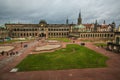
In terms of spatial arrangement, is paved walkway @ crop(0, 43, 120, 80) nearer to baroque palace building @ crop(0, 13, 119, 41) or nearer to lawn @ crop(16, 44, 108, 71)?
lawn @ crop(16, 44, 108, 71)

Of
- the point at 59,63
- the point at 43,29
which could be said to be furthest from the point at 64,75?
the point at 43,29

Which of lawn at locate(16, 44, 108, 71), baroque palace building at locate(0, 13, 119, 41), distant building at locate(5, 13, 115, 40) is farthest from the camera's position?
distant building at locate(5, 13, 115, 40)

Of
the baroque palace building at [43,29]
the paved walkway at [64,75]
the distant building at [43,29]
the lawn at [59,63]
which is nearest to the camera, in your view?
the paved walkway at [64,75]

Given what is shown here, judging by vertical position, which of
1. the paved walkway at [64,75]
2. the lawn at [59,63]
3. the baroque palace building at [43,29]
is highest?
the baroque palace building at [43,29]

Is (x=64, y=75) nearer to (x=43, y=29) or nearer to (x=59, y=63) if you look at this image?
(x=59, y=63)

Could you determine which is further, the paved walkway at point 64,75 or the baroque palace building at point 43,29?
the baroque palace building at point 43,29

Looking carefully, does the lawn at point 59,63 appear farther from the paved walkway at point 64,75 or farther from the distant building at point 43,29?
the distant building at point 43,29

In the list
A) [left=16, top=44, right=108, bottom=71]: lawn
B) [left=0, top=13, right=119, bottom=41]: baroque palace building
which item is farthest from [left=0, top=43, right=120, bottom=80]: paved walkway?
[left=0, top=13, right=119, bottom=41]: baroque palace building

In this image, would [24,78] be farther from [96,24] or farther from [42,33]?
[96,24]

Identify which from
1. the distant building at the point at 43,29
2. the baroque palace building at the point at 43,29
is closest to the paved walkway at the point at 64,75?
the baroque palace building at the point at 43,29

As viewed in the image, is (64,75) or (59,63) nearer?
(64,75)

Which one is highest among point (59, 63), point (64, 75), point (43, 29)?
point (43, 29)

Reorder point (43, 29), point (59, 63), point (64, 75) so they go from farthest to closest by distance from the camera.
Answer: point (43, 29) < point (59, 63) < point (64, 75)

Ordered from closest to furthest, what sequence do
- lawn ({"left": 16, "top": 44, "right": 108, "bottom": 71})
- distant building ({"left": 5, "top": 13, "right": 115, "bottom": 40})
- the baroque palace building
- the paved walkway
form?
the paved walkway
lawn ({"left": 16, "top": 44, "right": 108, "bottom": 71})
the baroque palace building
distant building ({"left": 5, "top": 13, "right": 115, "bottom": 40})
